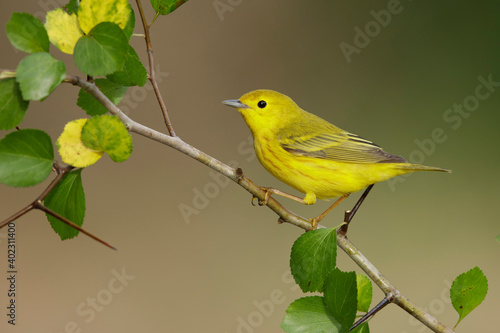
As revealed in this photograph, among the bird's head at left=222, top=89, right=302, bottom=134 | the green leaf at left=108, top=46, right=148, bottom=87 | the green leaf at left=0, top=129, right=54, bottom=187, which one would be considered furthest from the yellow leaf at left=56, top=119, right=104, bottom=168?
the bird's head at left=222, top=89, right=302, bottom=134

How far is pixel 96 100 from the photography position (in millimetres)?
724

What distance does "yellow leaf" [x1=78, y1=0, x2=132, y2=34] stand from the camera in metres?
0.55

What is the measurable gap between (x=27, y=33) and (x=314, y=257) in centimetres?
45

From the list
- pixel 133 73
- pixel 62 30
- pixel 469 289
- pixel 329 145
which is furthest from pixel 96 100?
pixel 329 145

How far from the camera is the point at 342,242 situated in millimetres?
745

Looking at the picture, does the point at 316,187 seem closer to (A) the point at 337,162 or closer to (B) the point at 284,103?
(A) the point at 337,162

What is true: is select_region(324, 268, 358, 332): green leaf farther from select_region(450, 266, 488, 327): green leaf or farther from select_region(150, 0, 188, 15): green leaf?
select_region(150, 0, 188, 15): green leaf

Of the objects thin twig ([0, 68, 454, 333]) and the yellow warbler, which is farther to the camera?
the yellow warbler

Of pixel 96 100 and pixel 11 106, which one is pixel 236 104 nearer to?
pixel 96 100

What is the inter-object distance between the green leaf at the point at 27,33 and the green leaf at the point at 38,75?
0.8 inches

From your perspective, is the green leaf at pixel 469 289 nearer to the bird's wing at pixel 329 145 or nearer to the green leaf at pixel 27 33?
the green leaf at pixel 27 33

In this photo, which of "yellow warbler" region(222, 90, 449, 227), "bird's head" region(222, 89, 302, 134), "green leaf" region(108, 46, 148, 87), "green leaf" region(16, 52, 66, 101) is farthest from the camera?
"bird's head" region(222, 89, 302, 134)

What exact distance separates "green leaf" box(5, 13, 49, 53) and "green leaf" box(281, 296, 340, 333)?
0.43 metres

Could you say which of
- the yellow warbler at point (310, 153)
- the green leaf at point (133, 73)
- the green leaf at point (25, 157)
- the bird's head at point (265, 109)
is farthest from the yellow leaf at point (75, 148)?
the bird's head at point (265, 109)
